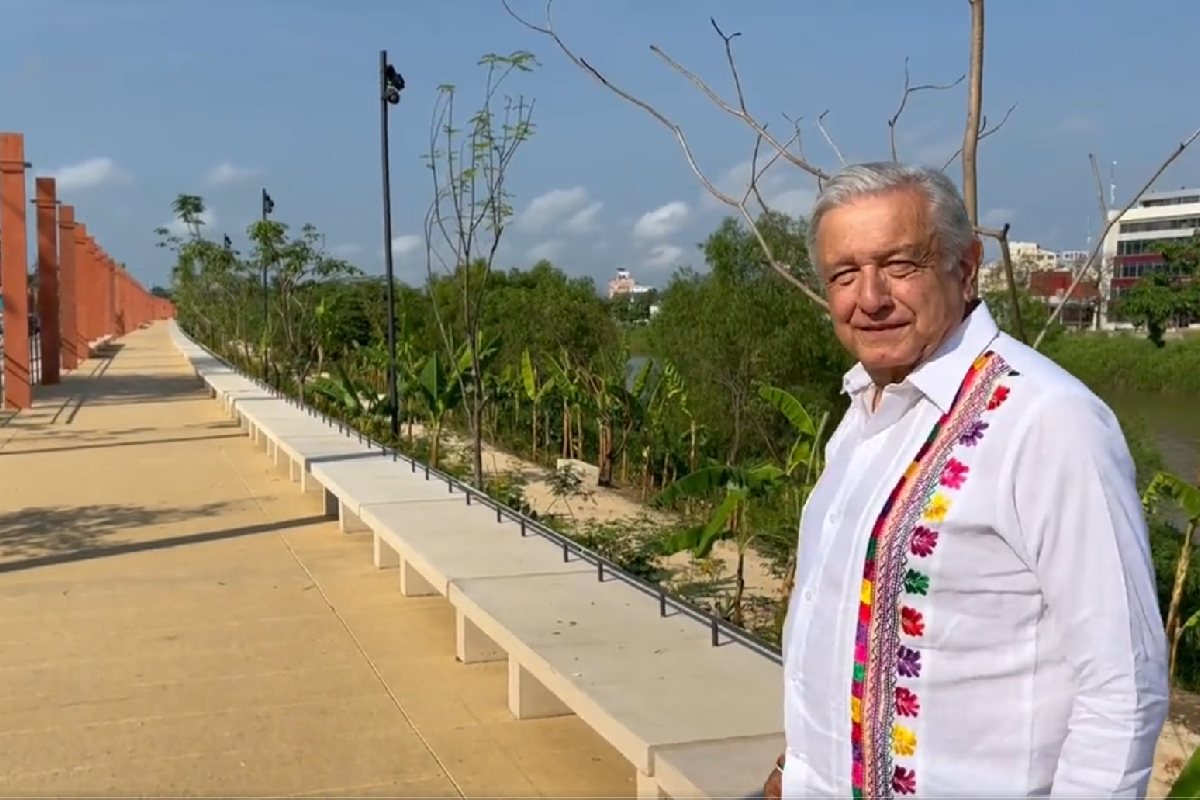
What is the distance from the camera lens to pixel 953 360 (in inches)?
62.7

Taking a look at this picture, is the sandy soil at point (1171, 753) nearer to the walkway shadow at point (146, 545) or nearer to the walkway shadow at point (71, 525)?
the walkway shadow at point (146, 545)

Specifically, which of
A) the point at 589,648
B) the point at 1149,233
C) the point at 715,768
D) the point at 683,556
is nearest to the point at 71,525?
the point at 683,556

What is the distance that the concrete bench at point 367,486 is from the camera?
701 cm

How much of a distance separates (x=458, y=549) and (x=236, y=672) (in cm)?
107

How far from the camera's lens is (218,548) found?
7.55 metres

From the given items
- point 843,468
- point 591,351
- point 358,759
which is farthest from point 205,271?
point 843,468

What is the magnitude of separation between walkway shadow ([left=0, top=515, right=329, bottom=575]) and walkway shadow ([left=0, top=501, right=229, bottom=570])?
0.03 meters

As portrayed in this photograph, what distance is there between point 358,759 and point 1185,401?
1147 inches

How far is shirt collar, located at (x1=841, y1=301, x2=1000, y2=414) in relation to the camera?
1577mm

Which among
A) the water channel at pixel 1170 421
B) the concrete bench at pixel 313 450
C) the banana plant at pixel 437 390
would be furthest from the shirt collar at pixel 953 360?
the banana plant at pixel 437 390

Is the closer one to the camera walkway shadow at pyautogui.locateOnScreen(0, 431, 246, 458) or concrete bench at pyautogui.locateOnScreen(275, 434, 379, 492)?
concrete bench at pyautogui.locateOnScreen(275, 434, 379, 492)

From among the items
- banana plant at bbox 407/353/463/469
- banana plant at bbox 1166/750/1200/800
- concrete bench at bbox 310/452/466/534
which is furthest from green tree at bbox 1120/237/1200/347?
banana plant at bbox 1166/750/1200/800

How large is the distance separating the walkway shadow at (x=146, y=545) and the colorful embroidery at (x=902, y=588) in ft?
21.2

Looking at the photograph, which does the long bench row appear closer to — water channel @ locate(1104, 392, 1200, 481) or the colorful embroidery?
the colorful embroidery
